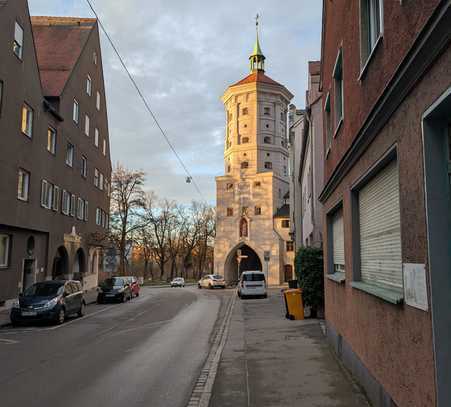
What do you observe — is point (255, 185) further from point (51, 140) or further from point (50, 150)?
point (50, 150)

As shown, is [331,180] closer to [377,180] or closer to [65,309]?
[377,180]

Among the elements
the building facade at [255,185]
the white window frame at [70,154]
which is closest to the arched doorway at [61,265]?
→ the white window frame at [70,154]

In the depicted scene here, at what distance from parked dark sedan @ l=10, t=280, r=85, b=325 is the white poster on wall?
580 inches

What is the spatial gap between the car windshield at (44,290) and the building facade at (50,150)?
3.24 m

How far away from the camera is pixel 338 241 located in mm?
11547

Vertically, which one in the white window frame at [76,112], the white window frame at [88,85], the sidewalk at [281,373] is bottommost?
the sidewalk at [281,373]

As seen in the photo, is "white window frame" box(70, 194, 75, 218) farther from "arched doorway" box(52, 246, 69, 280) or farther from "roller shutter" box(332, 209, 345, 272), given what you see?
"roller shutter" box(332, 209, 345, 272)

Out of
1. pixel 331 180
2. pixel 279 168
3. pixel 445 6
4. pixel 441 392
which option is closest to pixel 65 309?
pixel 331 180

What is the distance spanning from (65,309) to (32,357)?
7525 millimetres

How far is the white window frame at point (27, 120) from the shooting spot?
2293 cm

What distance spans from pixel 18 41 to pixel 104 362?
17686 millimetres

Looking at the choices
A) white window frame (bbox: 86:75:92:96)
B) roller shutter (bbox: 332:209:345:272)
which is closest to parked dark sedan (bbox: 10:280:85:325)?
roller shutter (bbox: 332:209:345:272)

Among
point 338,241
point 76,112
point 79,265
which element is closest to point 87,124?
point 76,112

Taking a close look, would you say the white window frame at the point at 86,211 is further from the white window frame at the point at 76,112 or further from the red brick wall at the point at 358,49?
the red brick wall at the point at 358,49
